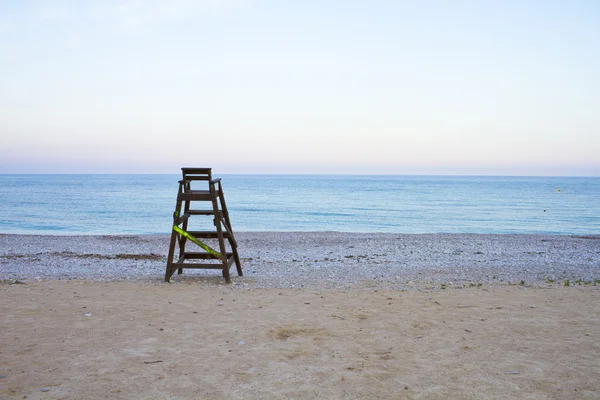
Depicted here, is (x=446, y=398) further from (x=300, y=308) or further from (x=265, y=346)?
(x=300, y=308)

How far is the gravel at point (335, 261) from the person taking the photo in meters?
11.4

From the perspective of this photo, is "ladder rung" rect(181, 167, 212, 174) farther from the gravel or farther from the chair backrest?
the gravel

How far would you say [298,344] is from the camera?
618 cm

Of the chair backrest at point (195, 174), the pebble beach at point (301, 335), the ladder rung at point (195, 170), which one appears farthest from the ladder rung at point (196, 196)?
the pebble beach at point (301, 335)

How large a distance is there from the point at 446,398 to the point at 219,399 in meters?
2.08

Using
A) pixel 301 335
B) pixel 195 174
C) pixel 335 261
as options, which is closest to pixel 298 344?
pixel 301 335

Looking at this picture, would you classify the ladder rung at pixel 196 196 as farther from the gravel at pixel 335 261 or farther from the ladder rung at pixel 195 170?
the gravel at pixel 335 261

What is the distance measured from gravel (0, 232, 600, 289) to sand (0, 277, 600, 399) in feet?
6.85

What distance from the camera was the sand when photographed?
4.84 m

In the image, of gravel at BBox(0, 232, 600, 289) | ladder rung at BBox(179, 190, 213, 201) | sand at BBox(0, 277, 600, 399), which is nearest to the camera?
sand at BBox(0, 277, 600, 399)

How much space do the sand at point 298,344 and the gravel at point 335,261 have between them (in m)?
2.09

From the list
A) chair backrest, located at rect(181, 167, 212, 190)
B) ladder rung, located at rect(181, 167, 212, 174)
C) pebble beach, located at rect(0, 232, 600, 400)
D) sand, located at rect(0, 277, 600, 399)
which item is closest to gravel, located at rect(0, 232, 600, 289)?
pebble beach, located at rect(0, 232, 600, 400)

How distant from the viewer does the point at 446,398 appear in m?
4.60

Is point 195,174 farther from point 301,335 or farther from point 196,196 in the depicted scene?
point 301,335
